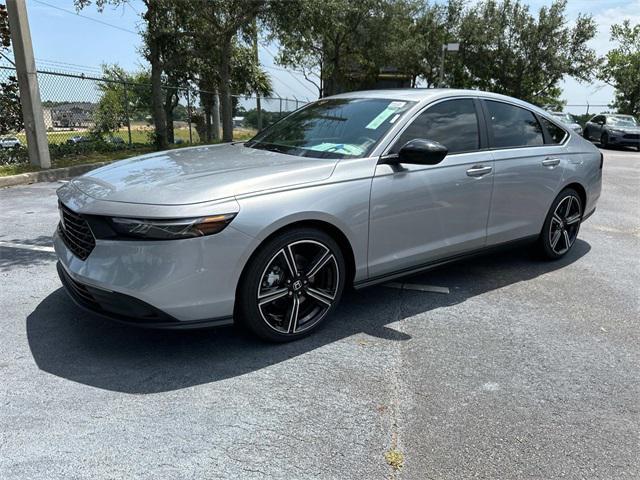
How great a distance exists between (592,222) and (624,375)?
182 inches

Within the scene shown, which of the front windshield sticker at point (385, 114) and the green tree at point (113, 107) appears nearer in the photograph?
the front windshield sticker at point (385, 114)

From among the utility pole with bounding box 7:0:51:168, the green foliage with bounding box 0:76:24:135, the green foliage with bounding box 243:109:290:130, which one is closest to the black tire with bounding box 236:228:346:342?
the utility pole with bounding box 7:0:51:168

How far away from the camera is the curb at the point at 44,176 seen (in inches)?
346

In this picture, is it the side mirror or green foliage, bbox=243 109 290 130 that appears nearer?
the side mirror

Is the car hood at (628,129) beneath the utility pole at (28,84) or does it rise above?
beneath

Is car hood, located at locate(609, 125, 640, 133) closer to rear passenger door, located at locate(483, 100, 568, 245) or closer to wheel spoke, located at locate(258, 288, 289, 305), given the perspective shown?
rear passenger door, located at locate(483, 100, 568, 245)

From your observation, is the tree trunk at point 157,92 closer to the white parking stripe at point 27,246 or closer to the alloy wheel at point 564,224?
the white parking stripe at point 27,246

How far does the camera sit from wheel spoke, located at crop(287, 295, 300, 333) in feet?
10.8

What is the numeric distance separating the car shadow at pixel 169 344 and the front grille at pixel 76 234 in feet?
1.94

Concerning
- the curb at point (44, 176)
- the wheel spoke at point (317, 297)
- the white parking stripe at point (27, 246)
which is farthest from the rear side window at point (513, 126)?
the curb at point (44, 176)

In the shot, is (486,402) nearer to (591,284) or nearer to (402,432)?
(402,432)

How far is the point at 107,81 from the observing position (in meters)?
13.4

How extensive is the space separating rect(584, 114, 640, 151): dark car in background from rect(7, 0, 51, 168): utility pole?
71.7 feet

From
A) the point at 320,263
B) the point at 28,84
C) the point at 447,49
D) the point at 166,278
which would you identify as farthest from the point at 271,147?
the point at 447,49
